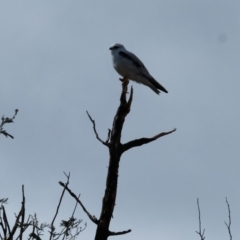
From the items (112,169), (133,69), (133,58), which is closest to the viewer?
(112,169)

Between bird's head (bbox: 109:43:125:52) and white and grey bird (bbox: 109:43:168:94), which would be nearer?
white and grey bird (bbox: 109:43:168:94)

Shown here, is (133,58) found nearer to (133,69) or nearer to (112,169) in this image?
(133,69)

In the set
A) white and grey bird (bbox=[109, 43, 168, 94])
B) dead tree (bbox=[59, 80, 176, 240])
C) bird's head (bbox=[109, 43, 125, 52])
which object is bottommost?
dead tree (bbox=[59, 80, 176, 240])

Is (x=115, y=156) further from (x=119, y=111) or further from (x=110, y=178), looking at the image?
(x=119, y=111)

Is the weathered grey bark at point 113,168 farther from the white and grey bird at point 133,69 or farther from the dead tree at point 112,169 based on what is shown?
the white and grey bird at point 133,69

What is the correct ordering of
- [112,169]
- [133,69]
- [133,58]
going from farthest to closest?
[133,58] → [133,69] → [112,169]

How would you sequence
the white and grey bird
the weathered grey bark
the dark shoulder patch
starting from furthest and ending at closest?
the dark shoulder patch < the white and grey bird < the weathered grey bark

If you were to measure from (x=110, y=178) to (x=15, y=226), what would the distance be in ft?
5.86

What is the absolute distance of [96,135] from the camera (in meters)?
6.06

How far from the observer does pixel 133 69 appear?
12508 millimetres

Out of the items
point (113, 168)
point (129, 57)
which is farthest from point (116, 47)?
point (113, 168)

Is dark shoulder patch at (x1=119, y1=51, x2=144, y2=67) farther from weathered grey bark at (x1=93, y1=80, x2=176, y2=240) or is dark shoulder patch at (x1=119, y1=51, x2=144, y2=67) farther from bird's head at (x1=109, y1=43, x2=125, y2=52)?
weathered grey bark at (x1=93, y1=80, x2=176, y2=240)

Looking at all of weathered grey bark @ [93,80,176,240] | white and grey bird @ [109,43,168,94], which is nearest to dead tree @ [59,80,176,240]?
weathered grey bark @ [93,80,176,240]

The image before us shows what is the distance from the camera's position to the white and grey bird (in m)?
12.4
